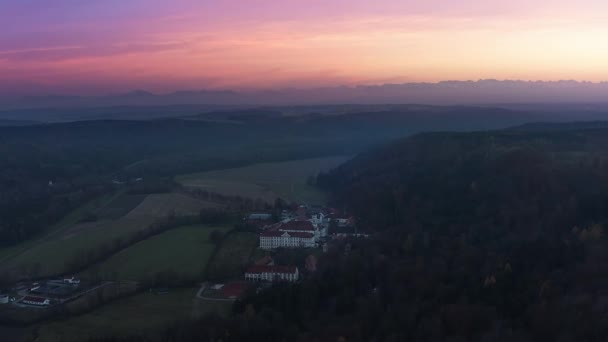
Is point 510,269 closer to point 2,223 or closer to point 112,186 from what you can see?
point 2,223

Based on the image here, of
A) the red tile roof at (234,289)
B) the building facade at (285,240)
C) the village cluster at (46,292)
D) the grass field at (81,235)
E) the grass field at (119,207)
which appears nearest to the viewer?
the red tile roof at (234,289)

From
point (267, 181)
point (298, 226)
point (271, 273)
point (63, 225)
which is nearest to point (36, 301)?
point (271, 273)

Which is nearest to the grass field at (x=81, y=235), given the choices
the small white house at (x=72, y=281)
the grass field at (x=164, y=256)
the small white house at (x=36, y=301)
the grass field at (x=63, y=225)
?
the grass field at (x=63, y=225)

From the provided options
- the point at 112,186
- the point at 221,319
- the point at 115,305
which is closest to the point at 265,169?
the point at 112,186

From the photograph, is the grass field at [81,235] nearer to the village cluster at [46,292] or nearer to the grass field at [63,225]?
the grass field at [63,225]

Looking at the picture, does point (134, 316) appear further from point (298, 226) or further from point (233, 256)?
point (298, 226)

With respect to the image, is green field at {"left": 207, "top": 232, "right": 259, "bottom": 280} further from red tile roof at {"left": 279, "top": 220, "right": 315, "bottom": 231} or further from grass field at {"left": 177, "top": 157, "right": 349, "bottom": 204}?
grass field at {"left": 177, "top": 157, "right": 349, "bottom": 204}
